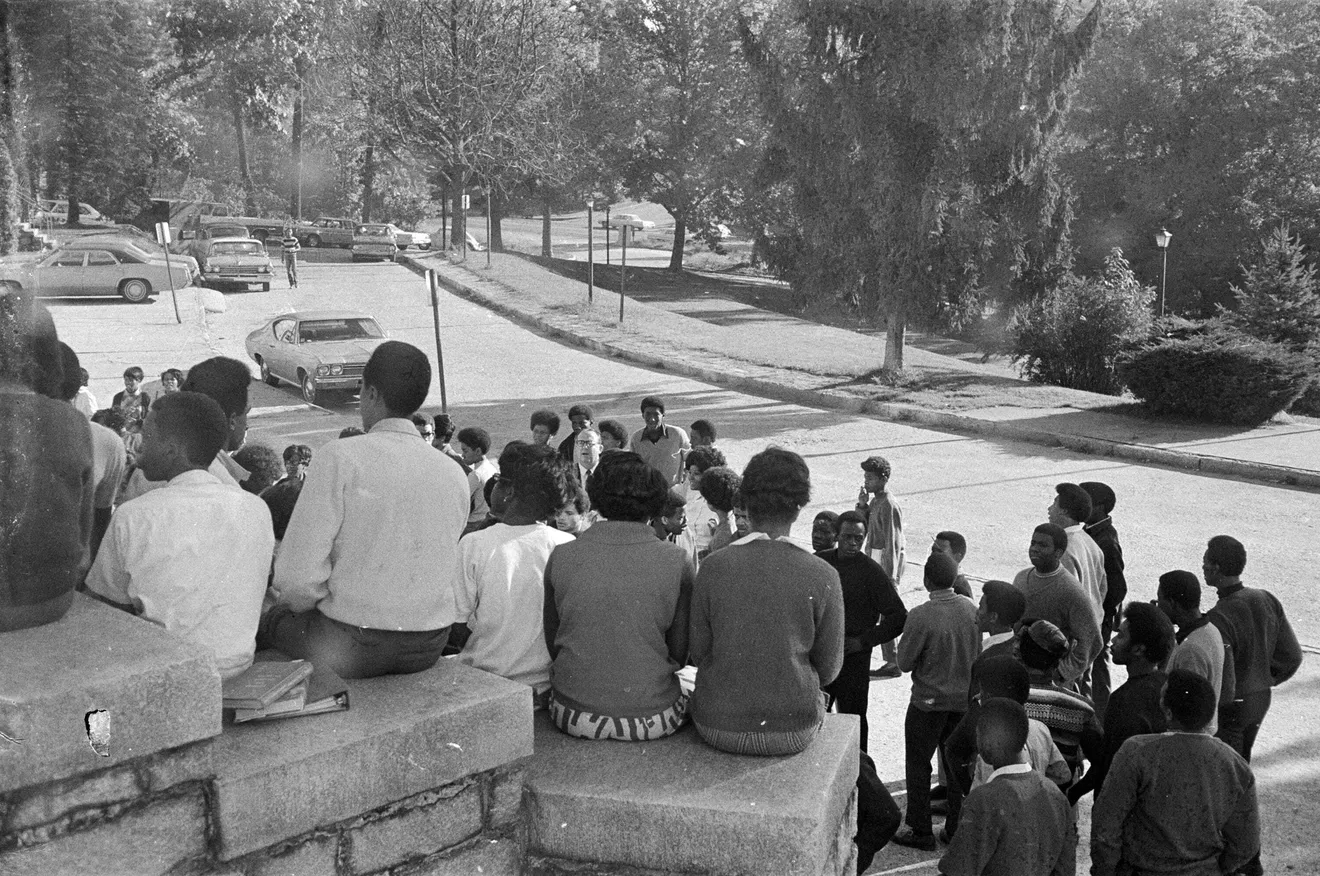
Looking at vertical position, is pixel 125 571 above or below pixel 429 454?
below

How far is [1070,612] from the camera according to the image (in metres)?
5.97

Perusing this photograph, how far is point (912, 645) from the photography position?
5988mm

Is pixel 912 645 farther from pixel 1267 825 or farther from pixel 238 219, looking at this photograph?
pixel 238 219

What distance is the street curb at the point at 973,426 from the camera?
16.3 m

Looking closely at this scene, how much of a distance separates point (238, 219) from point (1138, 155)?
30.0m

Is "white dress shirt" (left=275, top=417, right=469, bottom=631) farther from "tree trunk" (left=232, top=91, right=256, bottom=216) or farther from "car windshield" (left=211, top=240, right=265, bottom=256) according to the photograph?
"car windshield" (left=211, top=240, right=265, bottom=256)

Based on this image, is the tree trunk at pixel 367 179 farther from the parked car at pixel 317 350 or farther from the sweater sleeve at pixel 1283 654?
the sweater sleeve at pixel 1283 654

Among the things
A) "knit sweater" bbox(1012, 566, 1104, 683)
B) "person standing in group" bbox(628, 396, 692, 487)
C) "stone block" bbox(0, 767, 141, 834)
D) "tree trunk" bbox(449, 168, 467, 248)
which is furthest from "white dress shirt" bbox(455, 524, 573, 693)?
"tree trunk" bbox(449, 168, 467, 248)

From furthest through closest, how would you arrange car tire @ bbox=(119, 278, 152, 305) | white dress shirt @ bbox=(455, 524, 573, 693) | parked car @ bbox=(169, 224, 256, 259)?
parked car @ bbox=(169, 224, 256, 259) → car tire @ bbox=(119, 278, 152, 305) → white dress shirt @ bbox=(455, 524, 573, 693)

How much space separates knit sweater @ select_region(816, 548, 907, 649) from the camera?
20.0 ft

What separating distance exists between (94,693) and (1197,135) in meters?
41.2

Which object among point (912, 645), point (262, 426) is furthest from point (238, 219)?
point (912, 645)

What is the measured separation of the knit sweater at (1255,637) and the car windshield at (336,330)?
16.8 m

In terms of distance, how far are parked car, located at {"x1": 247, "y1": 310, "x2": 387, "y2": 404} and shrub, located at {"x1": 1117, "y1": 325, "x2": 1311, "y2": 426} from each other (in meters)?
12.3
